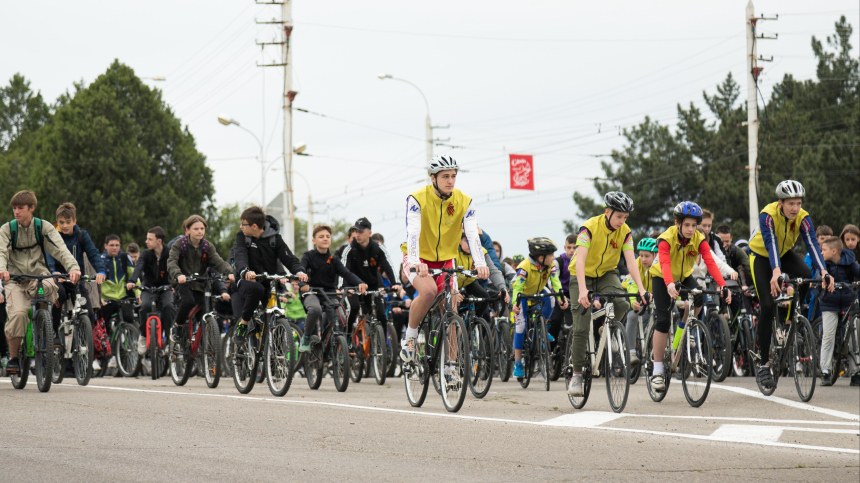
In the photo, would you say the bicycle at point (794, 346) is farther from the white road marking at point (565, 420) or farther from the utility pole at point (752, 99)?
the utility pole at point (752, 99)

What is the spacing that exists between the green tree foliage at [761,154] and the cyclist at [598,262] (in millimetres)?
33209

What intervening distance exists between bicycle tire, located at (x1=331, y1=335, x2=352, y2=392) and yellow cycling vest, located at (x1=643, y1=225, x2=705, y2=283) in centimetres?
340

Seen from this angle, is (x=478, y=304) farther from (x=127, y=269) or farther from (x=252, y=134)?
(x=252, y=134)

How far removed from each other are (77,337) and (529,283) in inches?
210

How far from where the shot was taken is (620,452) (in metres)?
6.84

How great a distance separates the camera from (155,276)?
15.0 meters

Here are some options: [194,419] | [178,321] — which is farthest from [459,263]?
[194,419]

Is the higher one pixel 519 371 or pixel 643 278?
pixel 643 278

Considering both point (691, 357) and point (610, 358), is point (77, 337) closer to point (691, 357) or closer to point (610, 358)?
point (610, 358)

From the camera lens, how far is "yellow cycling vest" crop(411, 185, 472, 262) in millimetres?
9141

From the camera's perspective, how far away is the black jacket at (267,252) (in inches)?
451

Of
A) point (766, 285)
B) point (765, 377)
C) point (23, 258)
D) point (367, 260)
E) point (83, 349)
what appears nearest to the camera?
point (765, 377)

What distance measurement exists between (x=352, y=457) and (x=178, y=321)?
7214mm

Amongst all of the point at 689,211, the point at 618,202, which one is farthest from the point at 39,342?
the point at 689,211
